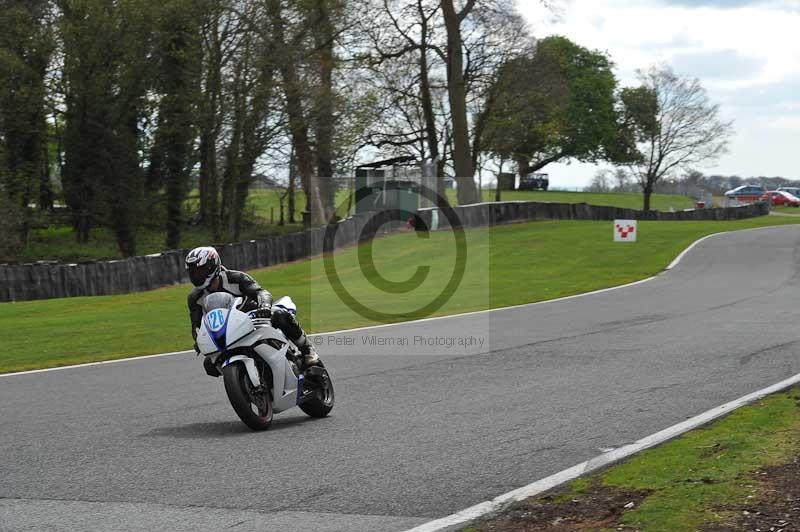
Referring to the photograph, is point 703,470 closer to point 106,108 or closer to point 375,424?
point 375,424

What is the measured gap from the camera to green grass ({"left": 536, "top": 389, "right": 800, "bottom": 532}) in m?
5.77

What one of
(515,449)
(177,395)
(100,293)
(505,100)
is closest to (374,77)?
(505,100)

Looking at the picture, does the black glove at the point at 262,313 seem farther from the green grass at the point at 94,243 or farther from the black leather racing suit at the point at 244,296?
the green grass at the point at 94,243

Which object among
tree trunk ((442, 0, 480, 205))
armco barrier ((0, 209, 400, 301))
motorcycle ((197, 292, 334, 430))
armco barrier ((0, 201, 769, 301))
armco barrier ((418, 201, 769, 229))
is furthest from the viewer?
tree trunk ((442, 0, 480, 205))

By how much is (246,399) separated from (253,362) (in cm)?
31

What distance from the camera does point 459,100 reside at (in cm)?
4850

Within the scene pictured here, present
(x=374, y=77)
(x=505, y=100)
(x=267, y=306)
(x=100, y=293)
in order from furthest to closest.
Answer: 1. (x=505, y=100)
2. (x=374, y=77)
3. (x=100, y=293)
4. (x=267, y=306)

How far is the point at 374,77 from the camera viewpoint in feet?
166

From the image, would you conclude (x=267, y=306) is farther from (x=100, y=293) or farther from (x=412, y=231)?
(x=412, y=231)

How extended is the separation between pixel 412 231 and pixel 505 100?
16.8 m

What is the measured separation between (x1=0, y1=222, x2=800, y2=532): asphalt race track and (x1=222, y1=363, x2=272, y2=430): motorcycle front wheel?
0.14 metres

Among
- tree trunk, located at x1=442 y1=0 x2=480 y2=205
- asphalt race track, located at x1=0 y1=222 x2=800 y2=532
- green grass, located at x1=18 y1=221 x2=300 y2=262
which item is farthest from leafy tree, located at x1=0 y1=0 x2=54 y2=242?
asphalt race track, located at x1=0 y1=222 x2=800 y2=532

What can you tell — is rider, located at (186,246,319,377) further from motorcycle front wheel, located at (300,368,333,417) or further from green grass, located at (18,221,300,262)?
green grass, located at (18,221,300,262)

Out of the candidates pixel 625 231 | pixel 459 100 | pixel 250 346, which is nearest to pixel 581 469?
pixel 250 346
